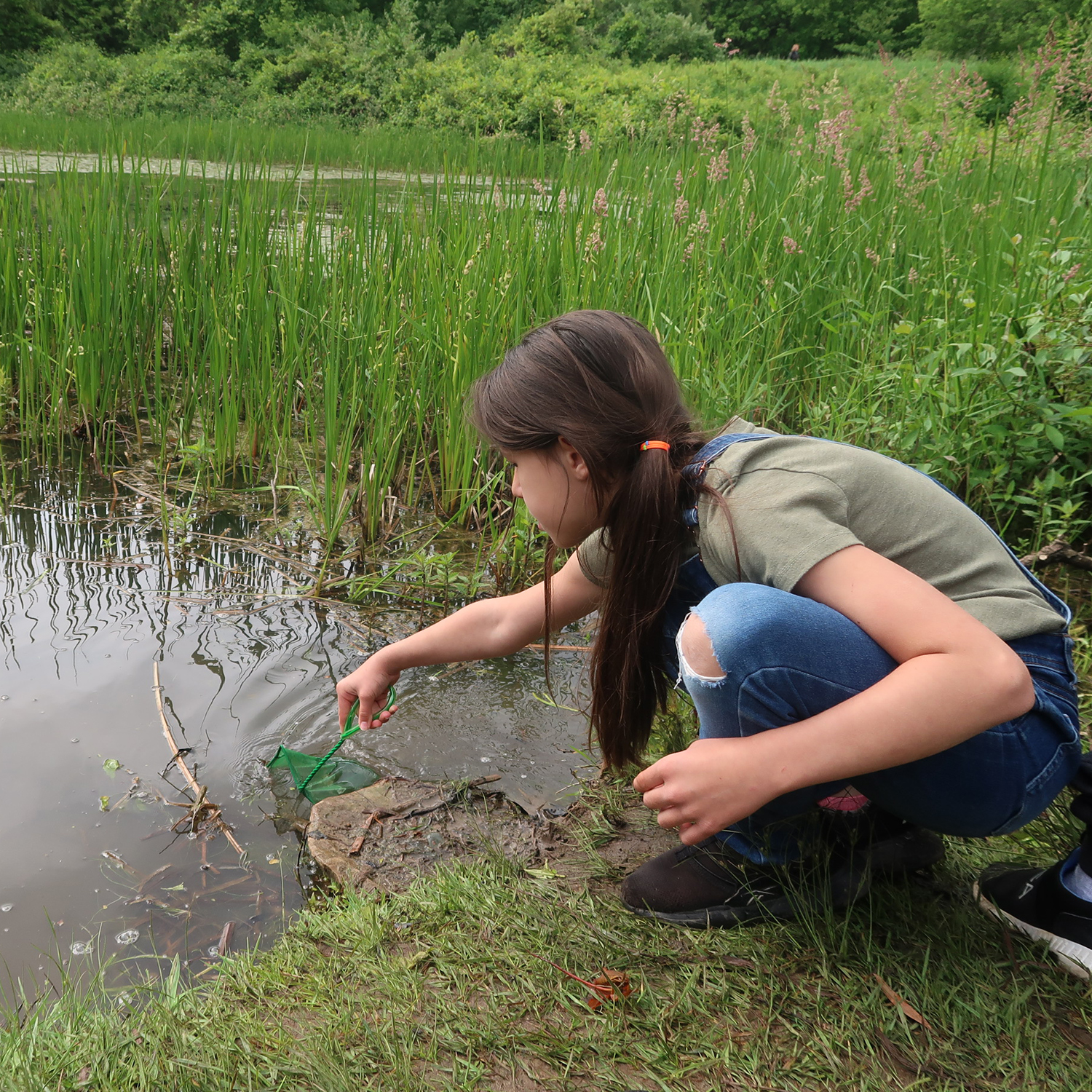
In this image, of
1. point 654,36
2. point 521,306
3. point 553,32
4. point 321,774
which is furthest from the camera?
point 654,36

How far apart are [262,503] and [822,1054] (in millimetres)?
2646

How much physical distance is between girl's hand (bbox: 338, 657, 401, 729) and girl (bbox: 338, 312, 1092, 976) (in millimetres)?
360

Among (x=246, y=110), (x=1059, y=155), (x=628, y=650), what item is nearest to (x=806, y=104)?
(x=1059, y=155)

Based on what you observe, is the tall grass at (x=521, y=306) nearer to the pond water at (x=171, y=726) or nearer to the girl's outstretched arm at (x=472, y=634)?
the pond water at (x=171, y=726)

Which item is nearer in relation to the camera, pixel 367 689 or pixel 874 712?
pixel 874 712

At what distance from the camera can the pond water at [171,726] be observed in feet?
5.15

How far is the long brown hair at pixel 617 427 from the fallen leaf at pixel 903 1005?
598 millimetres

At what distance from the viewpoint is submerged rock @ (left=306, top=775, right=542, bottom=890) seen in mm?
1665

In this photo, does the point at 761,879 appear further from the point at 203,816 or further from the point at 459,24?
the point at 459,24

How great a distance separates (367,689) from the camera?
1.68 m

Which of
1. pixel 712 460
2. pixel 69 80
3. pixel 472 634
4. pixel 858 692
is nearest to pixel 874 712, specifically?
pixel 858 692

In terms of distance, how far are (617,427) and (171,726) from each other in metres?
1.36

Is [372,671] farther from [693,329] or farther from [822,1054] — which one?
[693,329]

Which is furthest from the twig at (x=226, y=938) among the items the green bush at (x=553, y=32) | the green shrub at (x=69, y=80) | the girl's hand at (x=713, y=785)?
the green bush at (x=553, y=32)
